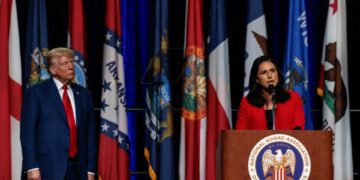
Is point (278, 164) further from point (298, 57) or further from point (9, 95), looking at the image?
point (9, 95)

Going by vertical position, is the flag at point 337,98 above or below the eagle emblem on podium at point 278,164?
above

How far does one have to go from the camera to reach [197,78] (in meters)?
5.39

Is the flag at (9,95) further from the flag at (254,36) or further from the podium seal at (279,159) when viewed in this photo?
the podium seal at (279,159)

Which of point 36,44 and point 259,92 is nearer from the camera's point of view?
point 259,92

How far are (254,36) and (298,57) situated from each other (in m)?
0.39

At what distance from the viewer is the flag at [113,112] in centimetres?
535

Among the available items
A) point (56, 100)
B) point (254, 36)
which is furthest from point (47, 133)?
point (254, 36)

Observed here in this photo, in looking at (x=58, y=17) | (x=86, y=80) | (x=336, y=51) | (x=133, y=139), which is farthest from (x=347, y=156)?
(x=58, y=17)

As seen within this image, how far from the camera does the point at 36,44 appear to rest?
5.39m

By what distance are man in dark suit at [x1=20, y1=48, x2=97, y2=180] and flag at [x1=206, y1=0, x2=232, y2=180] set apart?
1592 millimetres

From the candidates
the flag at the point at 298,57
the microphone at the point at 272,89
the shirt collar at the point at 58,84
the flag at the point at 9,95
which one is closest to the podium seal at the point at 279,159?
the microphone at the point at 272,89

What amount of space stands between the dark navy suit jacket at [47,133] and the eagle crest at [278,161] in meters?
1.55

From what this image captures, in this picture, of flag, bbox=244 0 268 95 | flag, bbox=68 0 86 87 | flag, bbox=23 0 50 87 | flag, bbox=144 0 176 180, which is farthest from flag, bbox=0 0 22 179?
flag, bbox=244 0 268 95

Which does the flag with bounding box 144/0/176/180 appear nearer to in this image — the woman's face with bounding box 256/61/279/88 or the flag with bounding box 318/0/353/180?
the flag with bounding box 318/0/353/180
